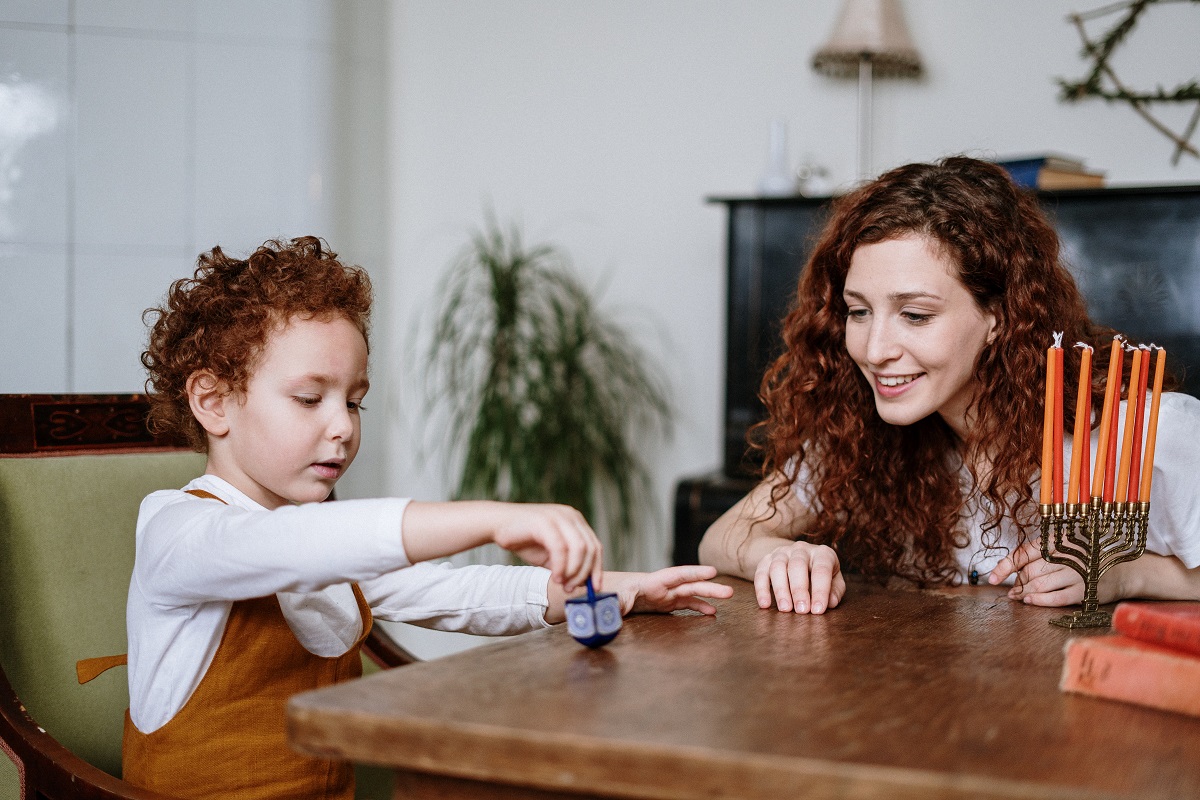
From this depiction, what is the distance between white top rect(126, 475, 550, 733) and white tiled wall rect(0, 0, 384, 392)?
6.60 ft

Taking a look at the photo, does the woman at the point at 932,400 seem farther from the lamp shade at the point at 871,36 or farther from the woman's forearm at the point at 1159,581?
the lamp shade at the point at 871,36

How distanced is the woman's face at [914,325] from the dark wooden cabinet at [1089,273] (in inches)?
33.9

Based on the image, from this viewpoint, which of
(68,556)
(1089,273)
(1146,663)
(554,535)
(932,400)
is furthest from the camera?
(1089,273)

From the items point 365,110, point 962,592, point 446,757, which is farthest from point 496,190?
point 446,757

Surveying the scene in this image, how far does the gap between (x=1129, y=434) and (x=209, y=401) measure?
3.41 ft

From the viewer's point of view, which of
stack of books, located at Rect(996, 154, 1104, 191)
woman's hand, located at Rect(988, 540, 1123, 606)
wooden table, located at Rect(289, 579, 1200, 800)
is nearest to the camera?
wooden table, located at Rect(289, 579, 1200, 800)

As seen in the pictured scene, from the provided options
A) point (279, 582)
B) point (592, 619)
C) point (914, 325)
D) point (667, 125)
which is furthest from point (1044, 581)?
point (667, 125)

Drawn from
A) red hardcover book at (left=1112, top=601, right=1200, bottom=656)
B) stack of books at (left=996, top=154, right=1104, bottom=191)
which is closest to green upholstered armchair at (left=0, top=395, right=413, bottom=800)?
red hardcover book at (left=1112, top=601, right=1200, bottom=656)

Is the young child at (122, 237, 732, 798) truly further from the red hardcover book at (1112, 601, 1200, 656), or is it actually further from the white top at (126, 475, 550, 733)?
the red hardcover book at (1112, 601, 1200, 656)

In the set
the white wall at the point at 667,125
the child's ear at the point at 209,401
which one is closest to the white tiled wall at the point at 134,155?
the white wall at the point at 667,125

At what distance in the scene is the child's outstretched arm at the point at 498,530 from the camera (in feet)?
3.31

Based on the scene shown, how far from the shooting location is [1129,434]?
1.19 m

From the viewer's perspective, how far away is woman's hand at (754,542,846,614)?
1.32 m

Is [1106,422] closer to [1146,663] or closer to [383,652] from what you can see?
[1146,663]
